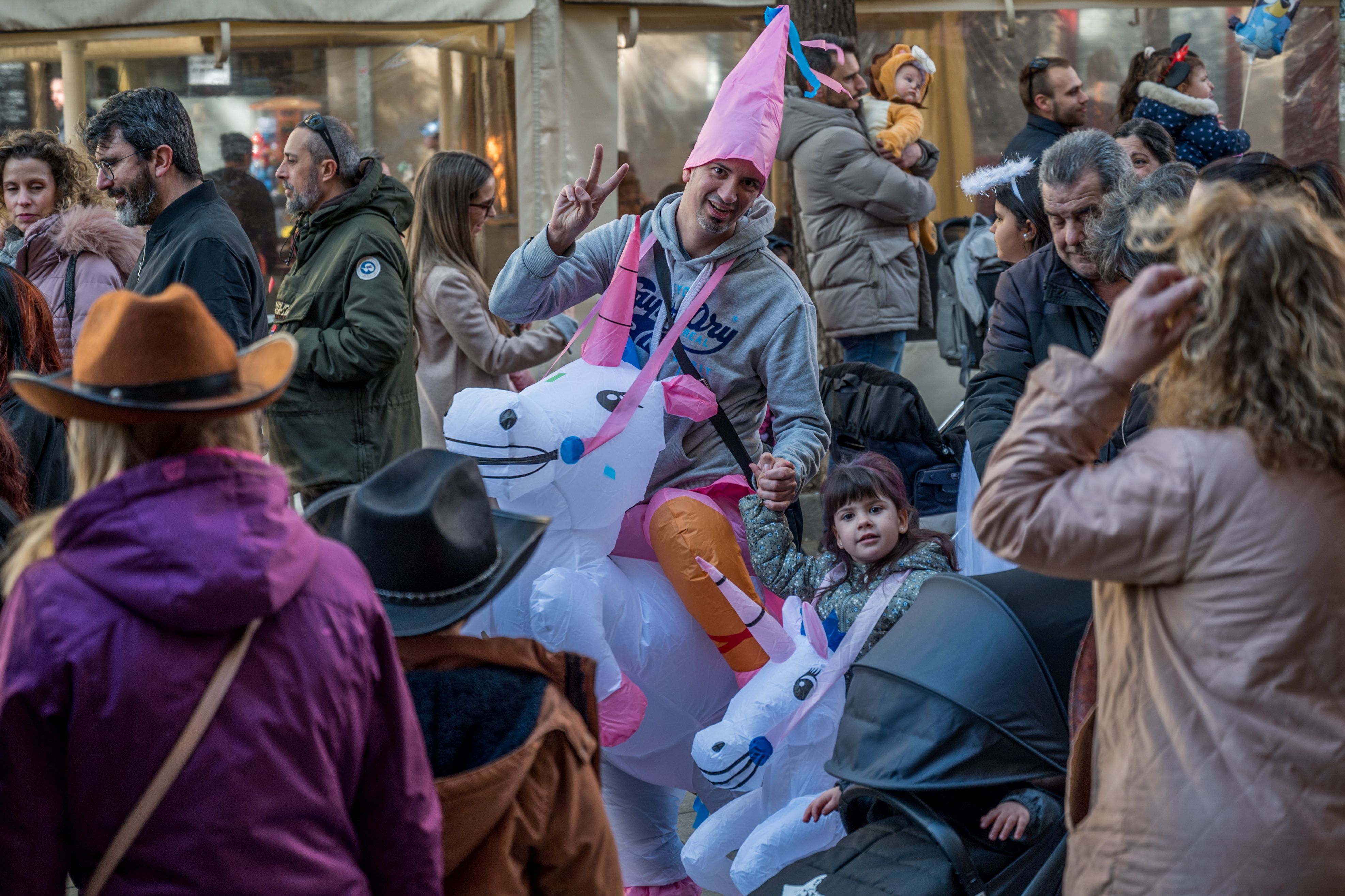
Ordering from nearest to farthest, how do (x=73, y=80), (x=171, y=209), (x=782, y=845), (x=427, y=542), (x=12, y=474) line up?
(x=427, y=542), (x=782, y=845), (x=12, y=474), (x=171, y=209), (x=73, y=80)

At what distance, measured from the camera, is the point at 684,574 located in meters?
3.50

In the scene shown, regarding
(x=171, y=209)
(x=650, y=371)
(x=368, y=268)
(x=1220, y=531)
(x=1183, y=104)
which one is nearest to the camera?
(x=1220, y=531)

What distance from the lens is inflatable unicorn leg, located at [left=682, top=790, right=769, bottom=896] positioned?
11.5 feet

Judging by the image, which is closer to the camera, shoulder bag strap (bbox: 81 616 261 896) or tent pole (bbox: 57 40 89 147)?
shoulder bag strap (bbox: 81 616 261 896)

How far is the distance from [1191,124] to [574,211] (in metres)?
3.76

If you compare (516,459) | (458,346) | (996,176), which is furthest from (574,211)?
(996,176)

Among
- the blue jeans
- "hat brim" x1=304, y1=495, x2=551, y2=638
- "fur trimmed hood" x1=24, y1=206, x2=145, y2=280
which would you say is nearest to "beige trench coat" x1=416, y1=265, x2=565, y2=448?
"fur trimmed hood" x1=24, y1=206, x2=145, y2=280

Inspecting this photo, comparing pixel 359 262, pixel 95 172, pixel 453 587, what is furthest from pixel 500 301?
pixel 95 172

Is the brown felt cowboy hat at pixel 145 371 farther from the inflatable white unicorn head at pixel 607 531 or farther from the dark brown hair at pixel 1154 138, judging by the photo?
the dark brown hair at pixel 1154 138

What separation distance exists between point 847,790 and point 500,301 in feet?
5.76

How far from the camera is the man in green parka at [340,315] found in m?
4.69

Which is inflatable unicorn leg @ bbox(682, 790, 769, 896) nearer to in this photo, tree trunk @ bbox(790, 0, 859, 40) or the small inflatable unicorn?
the small inflatable unicorn

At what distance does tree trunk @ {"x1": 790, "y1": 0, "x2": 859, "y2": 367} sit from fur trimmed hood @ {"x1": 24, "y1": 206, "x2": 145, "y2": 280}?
3.62 metres

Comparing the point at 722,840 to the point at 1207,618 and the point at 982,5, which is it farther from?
the point at 982,5
